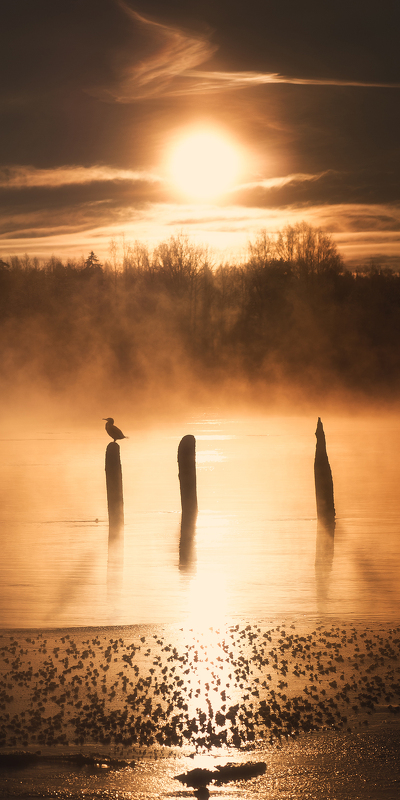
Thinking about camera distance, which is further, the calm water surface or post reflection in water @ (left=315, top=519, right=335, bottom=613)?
post reflection in water @ (left=315, top=519, right=335, bottom=613)

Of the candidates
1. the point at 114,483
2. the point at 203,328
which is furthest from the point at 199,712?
the point at 203,328

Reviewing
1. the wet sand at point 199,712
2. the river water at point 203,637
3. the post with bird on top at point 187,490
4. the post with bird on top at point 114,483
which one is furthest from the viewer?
the post with bird on top at point 187,490

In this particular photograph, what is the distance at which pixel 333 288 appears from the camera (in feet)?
225

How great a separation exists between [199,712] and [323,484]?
1335 cm

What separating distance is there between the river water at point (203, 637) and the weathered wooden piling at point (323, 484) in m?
0.49

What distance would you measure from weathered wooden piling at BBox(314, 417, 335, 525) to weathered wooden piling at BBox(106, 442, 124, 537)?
4.72m

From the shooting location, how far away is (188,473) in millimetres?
18750

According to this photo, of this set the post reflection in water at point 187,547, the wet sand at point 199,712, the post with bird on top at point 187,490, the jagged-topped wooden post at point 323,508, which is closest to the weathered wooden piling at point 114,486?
the post with bird on top at point 187,490

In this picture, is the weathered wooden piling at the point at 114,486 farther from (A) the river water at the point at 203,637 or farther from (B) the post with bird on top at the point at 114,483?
(A) the river water at the point at 203,637

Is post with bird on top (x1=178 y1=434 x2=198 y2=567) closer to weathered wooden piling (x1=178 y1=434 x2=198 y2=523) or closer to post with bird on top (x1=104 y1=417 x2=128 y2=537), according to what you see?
weathered wooden piling (x1=178 y1=434 x2=198 y2=523)

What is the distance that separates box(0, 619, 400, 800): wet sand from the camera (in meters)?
6.38

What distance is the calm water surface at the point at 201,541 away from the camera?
1280 centimetres

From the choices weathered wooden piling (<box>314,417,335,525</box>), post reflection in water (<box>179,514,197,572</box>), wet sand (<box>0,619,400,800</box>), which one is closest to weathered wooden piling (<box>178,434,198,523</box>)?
post reflection in water (<box>179,514,197,572</box>)

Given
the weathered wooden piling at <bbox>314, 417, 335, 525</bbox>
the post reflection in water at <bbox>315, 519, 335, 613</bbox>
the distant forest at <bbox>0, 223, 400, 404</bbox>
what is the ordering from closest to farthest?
the post reflection in water at <bbox>315, 519, 335, 613</bbox>
the weathered wooden piling at <bbox>314, 417, 335, 525</bbox>
the distant forest at <bbox>0, 223, 400, 404</bbox>
